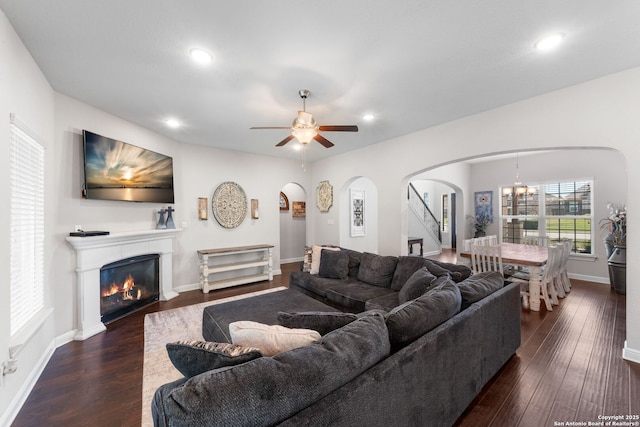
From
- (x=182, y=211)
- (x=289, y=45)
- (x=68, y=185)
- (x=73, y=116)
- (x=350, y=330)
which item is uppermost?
(x=289, y=45)

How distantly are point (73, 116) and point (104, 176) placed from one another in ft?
2.48

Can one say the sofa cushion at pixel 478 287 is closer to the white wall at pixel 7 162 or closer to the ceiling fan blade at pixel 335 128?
the ceiling fan blade at pixel 335 128

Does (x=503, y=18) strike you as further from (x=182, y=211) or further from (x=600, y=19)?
(x=182, y=211)

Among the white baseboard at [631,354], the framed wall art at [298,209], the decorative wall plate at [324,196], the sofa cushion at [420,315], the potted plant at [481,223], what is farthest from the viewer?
the framed wall art at [298,209]

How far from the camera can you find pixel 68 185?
124 inches

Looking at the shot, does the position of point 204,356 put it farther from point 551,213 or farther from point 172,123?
point 551,213

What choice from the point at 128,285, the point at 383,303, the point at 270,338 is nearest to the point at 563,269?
the point at 383,303

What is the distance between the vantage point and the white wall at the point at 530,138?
8.36 ft

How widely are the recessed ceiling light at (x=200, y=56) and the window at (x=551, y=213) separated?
7.05 meters

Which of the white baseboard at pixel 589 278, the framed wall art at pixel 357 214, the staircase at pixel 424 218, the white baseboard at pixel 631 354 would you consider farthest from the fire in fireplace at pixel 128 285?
the white baseboard at pixel 589 278

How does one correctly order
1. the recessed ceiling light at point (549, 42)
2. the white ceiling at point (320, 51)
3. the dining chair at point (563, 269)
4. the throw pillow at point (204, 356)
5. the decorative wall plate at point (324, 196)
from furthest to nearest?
the decorative wall plate at point (324, 196) < the dining chair at point (563, 269) < the recessed ceiling light at point (549, 42) < the white ceiling at point (320, 51) < the throw pillow at point (204, 356)

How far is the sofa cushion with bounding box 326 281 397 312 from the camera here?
3.11m

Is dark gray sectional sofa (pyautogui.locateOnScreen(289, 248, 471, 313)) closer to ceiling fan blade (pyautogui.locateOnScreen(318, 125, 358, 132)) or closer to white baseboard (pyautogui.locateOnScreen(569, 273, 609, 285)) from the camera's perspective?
ceiling fan blade (pyautogui.locateOnScreen(318, 125, 358, 132))

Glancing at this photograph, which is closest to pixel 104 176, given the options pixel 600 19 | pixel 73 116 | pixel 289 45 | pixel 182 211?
pixel 73 116
